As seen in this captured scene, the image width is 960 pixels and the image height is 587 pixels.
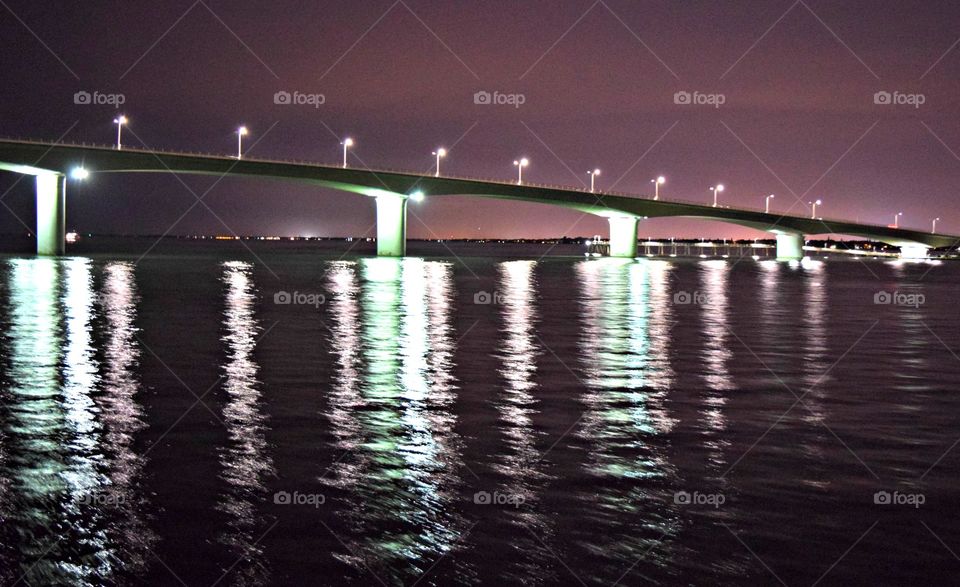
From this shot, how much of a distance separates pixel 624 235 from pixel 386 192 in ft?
120

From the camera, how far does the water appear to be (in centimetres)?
773

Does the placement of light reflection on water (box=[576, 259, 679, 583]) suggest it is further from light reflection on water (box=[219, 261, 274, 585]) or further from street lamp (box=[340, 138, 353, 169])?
street lamp (box=[340, 138, 353, 169])

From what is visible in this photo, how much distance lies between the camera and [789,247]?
15862 centimetres

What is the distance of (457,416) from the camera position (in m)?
13.4

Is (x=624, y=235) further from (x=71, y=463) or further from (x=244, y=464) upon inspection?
(x=71, y=463)

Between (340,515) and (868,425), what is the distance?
7.62m

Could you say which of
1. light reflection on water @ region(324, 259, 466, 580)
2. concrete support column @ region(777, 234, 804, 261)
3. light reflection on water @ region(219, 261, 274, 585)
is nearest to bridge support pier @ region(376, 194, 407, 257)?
concrete support column @ region(777, 234, 804, 261)

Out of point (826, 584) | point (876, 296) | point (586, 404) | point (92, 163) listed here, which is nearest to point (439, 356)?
point (586, 404)

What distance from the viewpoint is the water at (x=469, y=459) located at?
25.3ft

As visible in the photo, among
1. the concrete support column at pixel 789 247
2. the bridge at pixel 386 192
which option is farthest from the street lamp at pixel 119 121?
the concrete support column at pixel 789 247

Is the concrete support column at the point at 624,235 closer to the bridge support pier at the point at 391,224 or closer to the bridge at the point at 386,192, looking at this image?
the bridge at the point at 386,192

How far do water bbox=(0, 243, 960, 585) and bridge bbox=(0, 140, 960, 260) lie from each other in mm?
74533

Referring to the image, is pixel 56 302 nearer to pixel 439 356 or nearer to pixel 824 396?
pixel 439 356

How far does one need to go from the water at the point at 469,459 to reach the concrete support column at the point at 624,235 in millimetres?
109291
